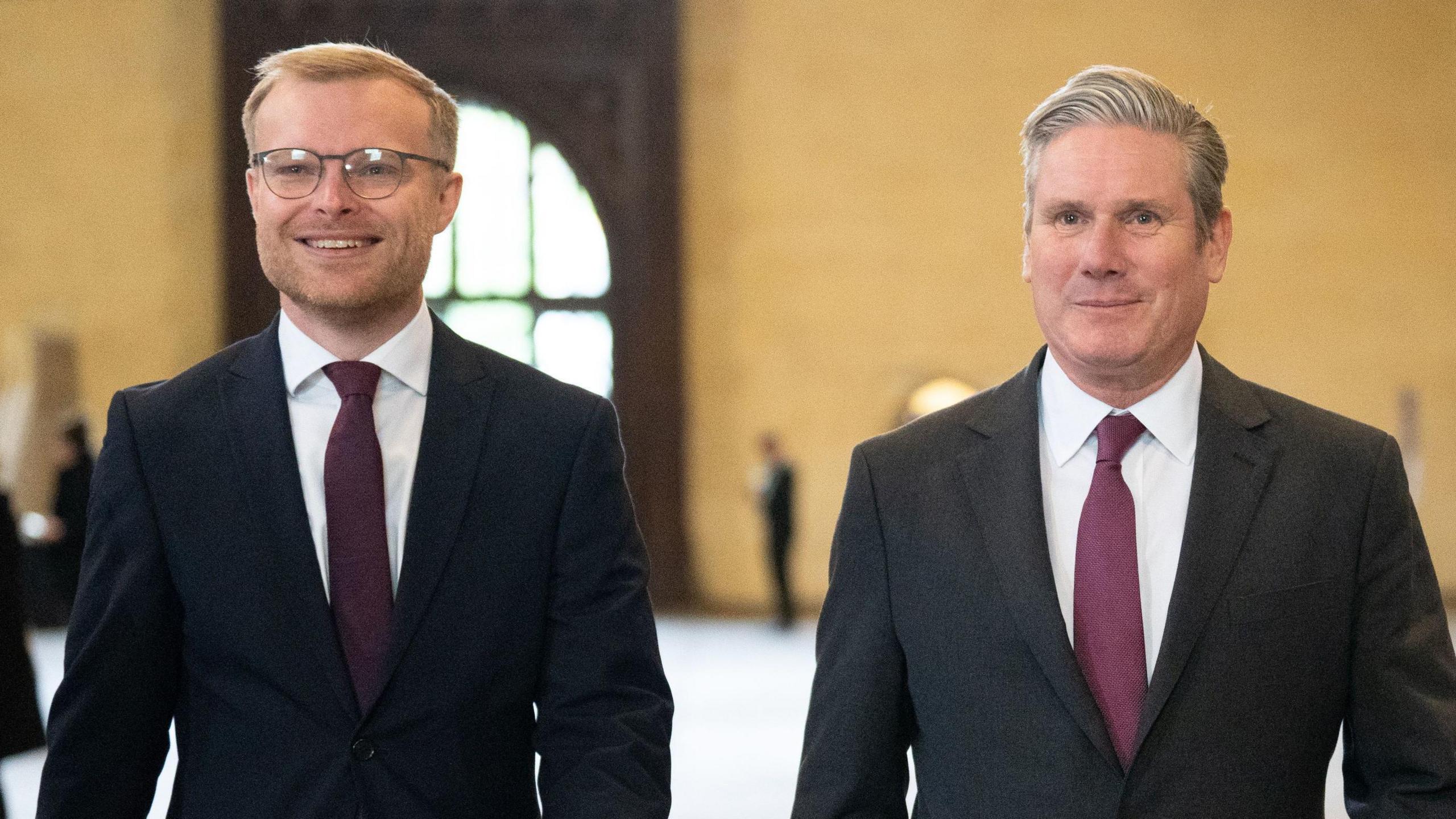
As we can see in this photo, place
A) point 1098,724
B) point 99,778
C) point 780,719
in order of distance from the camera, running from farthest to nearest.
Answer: point 780,719, point 99,778, point 1098,724

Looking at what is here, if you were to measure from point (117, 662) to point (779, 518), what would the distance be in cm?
1052

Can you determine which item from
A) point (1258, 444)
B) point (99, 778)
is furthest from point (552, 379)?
point (1258, 444)

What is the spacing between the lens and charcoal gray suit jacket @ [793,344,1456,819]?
192 centimetres

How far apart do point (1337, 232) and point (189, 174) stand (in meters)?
10.5

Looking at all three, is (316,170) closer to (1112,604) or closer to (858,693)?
(858,693)

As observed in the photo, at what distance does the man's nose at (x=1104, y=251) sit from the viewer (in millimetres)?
1958

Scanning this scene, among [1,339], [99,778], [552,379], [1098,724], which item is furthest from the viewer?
[1,339]

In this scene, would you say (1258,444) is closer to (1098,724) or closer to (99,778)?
(1098,724)

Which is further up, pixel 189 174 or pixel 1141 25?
pixel 1141 25

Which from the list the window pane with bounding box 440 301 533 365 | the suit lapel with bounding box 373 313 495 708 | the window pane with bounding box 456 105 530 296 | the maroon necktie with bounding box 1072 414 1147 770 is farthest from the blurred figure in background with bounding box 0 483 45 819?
the window pane with bounding box 456 105 530 296

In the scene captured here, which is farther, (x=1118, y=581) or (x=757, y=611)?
(x=757, y=611)

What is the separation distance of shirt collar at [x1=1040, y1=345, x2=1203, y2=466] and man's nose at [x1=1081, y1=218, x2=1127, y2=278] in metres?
0.19

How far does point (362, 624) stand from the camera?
215 centimetres

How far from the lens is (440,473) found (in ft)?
7.27
